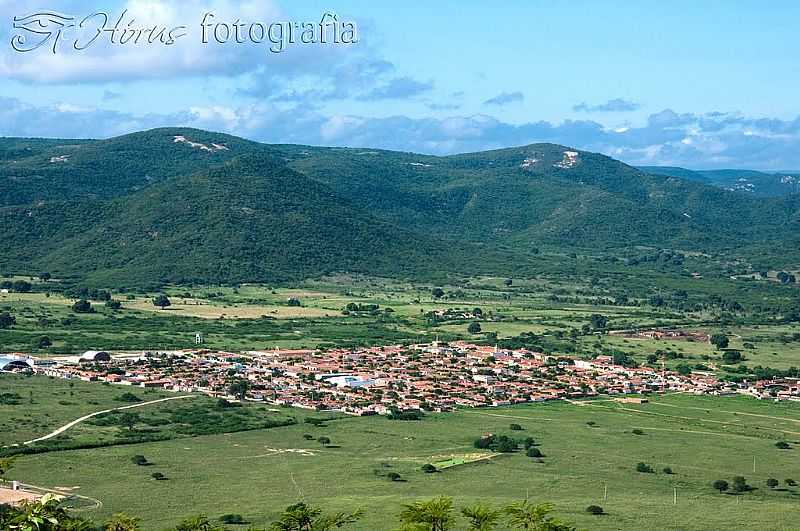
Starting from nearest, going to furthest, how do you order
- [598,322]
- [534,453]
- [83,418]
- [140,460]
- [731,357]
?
[140,460] → [534,453] → [83,418] → [731,357] → [598,322]

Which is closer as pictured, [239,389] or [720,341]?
[239,389]

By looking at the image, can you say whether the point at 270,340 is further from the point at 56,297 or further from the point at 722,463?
the point at 722,463

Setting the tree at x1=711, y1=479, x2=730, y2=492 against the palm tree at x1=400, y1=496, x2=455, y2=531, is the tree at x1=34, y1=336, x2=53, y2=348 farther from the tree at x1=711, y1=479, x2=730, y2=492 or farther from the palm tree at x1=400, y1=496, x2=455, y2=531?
the palm tree at x1=400, y1=496, x2=455, y2=531

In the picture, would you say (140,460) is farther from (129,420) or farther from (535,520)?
(535,520)

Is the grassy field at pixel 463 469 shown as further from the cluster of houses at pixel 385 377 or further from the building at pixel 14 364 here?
the building at pixel 14 364

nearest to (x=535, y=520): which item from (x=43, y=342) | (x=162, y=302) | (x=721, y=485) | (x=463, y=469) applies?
(x=463, y=469)

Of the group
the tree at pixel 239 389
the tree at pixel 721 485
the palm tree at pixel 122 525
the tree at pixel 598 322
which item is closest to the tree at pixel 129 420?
the tree at pixel 239 389

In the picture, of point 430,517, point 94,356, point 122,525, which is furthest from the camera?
point 94,356
